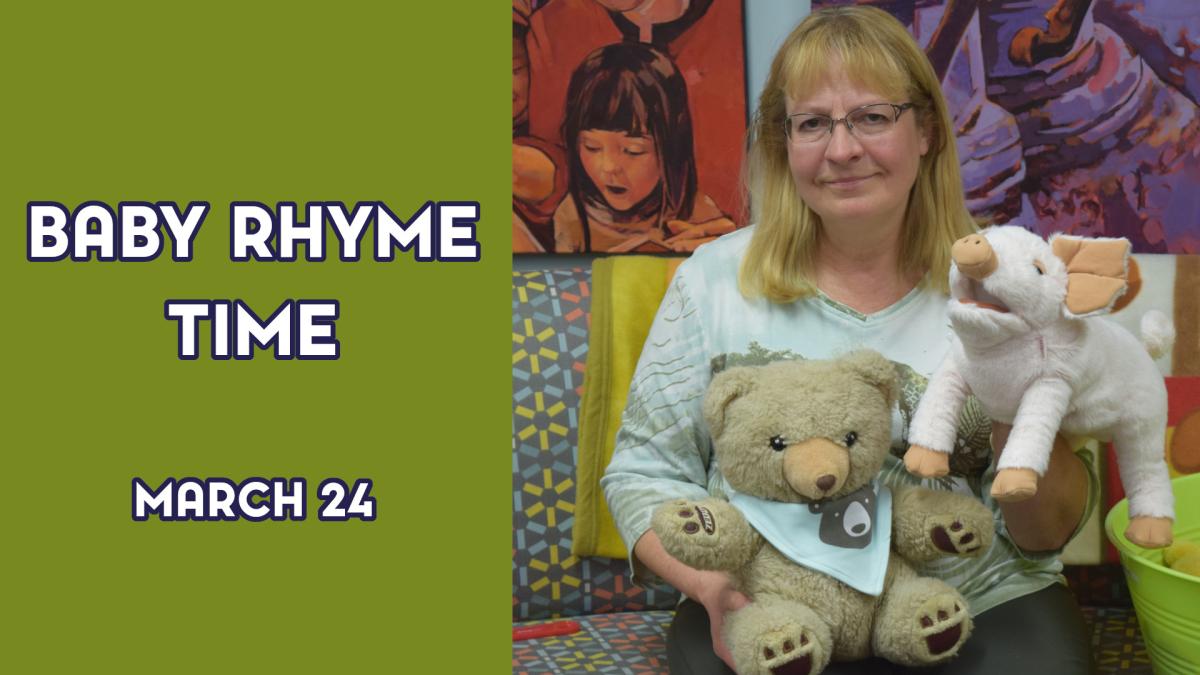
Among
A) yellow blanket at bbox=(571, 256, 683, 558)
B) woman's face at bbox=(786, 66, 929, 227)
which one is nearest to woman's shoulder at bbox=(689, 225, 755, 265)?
woman's face at bbox=(786, 66, 929, 227)

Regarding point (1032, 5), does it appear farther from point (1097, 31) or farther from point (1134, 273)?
point (1134, 273)

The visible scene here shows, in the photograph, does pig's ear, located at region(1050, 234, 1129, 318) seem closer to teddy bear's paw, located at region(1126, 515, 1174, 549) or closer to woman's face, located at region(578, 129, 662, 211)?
teddy bear's paw, located at region(1126, 515, 1174, 549)

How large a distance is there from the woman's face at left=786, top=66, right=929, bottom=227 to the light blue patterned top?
119 millimetres

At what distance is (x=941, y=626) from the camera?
1.17m

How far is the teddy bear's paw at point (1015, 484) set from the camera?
3.50 ft

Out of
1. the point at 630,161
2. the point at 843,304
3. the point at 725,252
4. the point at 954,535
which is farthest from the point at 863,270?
the point at 630,161

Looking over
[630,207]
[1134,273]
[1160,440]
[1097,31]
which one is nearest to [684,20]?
[630,207]

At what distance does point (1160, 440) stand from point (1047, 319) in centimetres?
19

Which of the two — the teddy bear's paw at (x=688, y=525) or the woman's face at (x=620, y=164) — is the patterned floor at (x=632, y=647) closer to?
the teddy bear's paw at (x=688, y=525)

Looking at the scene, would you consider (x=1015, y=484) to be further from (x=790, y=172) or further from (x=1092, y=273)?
(x=790, y=172)

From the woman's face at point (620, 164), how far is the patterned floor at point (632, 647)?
693 mm

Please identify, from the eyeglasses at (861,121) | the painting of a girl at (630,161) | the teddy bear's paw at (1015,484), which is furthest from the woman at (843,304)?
the painting of a girl at (630,161)

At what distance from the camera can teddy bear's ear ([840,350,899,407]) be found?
1.20 m

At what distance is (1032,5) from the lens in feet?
6.36
